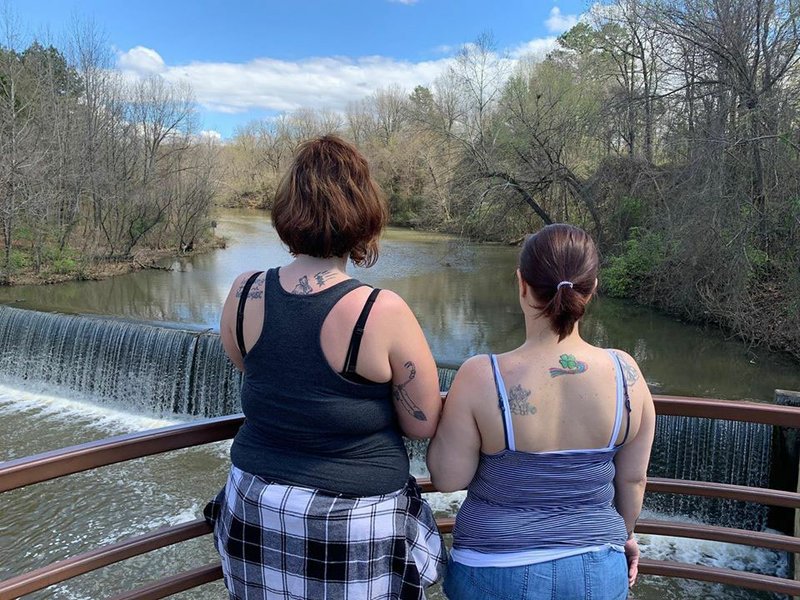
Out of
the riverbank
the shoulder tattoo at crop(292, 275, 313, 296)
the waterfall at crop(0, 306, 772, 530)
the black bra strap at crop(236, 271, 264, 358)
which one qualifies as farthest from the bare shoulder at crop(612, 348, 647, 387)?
the riverbank

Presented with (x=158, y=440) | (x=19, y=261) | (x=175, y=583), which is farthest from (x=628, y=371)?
(x=19, y=261)

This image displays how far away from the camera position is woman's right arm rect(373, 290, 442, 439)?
42.4 inches

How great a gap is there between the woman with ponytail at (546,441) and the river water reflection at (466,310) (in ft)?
15.3

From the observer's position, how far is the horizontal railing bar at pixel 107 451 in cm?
121

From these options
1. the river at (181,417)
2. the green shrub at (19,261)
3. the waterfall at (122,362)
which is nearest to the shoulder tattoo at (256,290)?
the river at (181,417)

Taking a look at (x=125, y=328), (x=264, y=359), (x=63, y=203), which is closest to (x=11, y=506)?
(x=125, y=328)

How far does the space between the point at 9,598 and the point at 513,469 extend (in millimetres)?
1075

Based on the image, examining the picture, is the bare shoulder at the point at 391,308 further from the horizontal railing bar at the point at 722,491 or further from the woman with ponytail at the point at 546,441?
the horizontal railing bar at the point at 722,491

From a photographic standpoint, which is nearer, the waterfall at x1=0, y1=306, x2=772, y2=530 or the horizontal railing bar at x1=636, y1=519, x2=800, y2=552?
the horizontal railing bar at x1=636, y1=519, x2=800, y2=552

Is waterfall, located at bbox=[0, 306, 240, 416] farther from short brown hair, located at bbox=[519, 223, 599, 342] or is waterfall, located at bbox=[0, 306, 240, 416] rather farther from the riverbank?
short brown hair, located at bbox=[519, 223, 599, 342]

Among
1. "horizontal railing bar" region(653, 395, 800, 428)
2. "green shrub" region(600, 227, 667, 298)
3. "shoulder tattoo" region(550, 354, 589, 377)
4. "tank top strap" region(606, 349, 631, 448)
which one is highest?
"shoulder tattoo" region(550, 354, 589, 377)

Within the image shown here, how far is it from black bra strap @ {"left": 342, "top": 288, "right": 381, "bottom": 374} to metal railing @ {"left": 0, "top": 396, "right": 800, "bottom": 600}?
48cm

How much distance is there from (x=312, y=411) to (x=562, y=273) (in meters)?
0.52

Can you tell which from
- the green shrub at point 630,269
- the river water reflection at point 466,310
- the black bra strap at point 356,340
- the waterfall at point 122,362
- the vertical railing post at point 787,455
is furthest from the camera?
the green shrub at point 630,269
